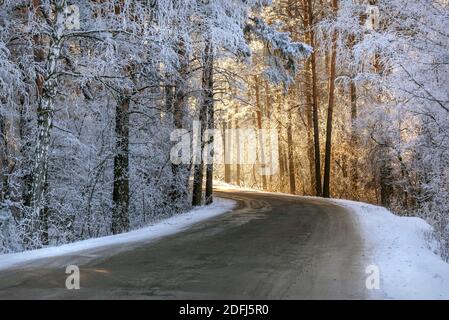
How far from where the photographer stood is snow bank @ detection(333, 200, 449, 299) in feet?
21.8

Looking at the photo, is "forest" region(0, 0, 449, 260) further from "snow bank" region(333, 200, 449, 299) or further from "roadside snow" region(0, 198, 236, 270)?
"roadside snow" region(0, 198, 236, 270)

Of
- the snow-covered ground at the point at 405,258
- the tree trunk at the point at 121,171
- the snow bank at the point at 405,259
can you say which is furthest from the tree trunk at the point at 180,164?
the snow bank at the point at 405,259

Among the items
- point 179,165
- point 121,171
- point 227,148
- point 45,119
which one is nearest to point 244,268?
point 45,119

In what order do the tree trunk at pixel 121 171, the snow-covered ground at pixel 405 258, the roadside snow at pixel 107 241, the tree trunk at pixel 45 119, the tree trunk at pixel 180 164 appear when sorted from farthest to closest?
1. the tree trunk at pixel 180 164
2. the tree trunk at pixel 121 171
3. the tree trunk at pixel 45 119
4. the roadside snow at pixel 107 241
5. the snow-covered ground at pixel 405 258

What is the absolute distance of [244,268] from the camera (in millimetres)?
7812

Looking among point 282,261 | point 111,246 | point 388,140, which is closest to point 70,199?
point 111,246

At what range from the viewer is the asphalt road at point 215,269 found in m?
6.35

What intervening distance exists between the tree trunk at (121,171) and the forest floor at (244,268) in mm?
3201

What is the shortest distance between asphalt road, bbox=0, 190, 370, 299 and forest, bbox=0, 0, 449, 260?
7.46 ft

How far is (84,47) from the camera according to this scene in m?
13.6

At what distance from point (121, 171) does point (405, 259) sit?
29.8 ft

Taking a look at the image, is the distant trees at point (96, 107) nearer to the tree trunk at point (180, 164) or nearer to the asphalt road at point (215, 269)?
the tree trunk at point (180, 164)

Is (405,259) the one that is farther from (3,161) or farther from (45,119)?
(3,161)

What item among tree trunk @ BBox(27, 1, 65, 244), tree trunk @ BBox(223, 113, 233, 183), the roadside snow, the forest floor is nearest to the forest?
tree trunk @ BBox(27, 1, 65, 244)
